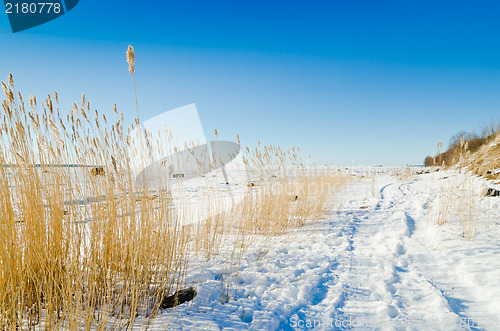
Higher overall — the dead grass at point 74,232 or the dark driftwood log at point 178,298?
the dead grass at point 74,232

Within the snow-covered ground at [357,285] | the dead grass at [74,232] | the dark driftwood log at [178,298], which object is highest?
the dead grass at [74,232]

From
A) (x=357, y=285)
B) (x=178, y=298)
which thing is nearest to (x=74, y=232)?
(x=178, y=298)

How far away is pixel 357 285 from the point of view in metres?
2.23

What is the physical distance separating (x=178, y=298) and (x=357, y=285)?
59.3 inches

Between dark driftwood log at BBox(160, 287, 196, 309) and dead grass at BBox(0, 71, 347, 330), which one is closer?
dead grass at BBox(0, 71, 347, 330)

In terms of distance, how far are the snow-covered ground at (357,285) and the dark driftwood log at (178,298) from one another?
5cm

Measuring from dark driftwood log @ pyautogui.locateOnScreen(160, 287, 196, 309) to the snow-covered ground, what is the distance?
0.05m

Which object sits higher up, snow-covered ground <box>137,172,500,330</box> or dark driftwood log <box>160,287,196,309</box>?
dark driftwood log <box>160,287,196,309</box>

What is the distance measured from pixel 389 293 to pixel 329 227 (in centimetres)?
225

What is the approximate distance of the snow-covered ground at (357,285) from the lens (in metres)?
1.67

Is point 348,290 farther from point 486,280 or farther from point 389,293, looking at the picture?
point 486,280

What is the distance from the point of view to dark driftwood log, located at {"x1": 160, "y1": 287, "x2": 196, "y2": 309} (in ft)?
5.59

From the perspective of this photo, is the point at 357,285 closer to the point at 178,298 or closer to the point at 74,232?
the point at 178,298

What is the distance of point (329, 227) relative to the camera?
429 centimetres
